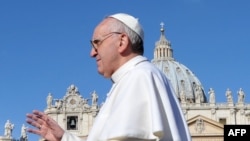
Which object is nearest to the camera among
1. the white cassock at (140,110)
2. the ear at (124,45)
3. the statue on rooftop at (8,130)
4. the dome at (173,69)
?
the white cassock at (140,110)

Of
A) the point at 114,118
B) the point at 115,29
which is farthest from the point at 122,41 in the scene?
the point at 114,118

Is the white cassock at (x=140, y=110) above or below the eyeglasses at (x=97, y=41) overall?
below

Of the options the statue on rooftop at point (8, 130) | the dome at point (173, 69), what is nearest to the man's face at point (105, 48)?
the statue on rooftop at point (8, 130)

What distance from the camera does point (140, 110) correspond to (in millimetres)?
3514

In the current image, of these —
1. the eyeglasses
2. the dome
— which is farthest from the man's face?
the dome

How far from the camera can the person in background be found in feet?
11.4

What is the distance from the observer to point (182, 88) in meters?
95.8

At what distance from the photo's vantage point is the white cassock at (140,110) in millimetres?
3445

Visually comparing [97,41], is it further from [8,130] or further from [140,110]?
[8,130]

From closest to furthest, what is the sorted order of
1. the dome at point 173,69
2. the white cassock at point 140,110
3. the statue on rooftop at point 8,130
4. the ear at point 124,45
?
the white cassock at point 140,110 → the ear at point 124,45 → the statue on rooftop at point 8,130 → the dome at point 173,69

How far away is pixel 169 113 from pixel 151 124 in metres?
0.14

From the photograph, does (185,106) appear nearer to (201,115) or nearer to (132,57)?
(201,115)

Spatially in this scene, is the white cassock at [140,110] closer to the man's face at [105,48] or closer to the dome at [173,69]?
the man's face at [105,48]

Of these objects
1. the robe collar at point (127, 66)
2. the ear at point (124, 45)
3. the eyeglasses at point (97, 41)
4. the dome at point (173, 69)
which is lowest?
the robe collar at point (127, 66)
